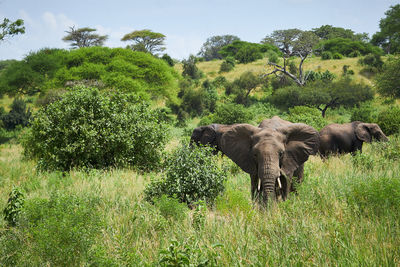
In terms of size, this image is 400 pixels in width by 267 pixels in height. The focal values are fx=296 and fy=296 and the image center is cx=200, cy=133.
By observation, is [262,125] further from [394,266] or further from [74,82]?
[74,82]

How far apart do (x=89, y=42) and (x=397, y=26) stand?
4433 cm

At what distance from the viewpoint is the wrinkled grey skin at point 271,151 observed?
473cm

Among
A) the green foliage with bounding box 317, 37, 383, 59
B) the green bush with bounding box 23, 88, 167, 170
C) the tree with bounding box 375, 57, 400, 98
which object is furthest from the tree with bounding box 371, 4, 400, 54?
the green bush with bounding box 23, 88, 167, 170

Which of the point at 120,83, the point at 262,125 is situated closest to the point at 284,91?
the point at 120,83

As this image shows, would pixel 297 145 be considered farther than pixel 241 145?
No

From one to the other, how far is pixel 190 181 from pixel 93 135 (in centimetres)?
481

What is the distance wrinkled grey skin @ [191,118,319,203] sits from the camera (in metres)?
4.73

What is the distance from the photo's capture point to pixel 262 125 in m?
5.84

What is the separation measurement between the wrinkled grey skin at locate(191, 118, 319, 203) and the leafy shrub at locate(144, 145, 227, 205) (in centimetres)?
61

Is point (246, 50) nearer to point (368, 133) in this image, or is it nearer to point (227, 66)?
point (227, 66)

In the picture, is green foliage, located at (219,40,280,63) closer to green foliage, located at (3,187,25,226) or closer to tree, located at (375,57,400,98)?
tree, located at (375,57,400,98)

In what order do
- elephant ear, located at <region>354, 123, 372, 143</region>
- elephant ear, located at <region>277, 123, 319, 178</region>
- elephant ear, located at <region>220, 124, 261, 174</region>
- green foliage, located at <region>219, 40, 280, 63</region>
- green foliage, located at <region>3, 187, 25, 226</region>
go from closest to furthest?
green foliage, located at <region>3, 187, 25, 226</region>
elephant ear, located at <region>277, 123, 319, 178</region>
elephant ear, located at <region>220, 124, 261, 174</region>
elephant ear, located at <region>354, 123, 372, 143</region>
green foliage, located at <region>219, 40, 280, 63</region>

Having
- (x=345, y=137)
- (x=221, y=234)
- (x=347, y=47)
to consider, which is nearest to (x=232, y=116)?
(x=345, y=137)

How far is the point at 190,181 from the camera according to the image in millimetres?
5848
